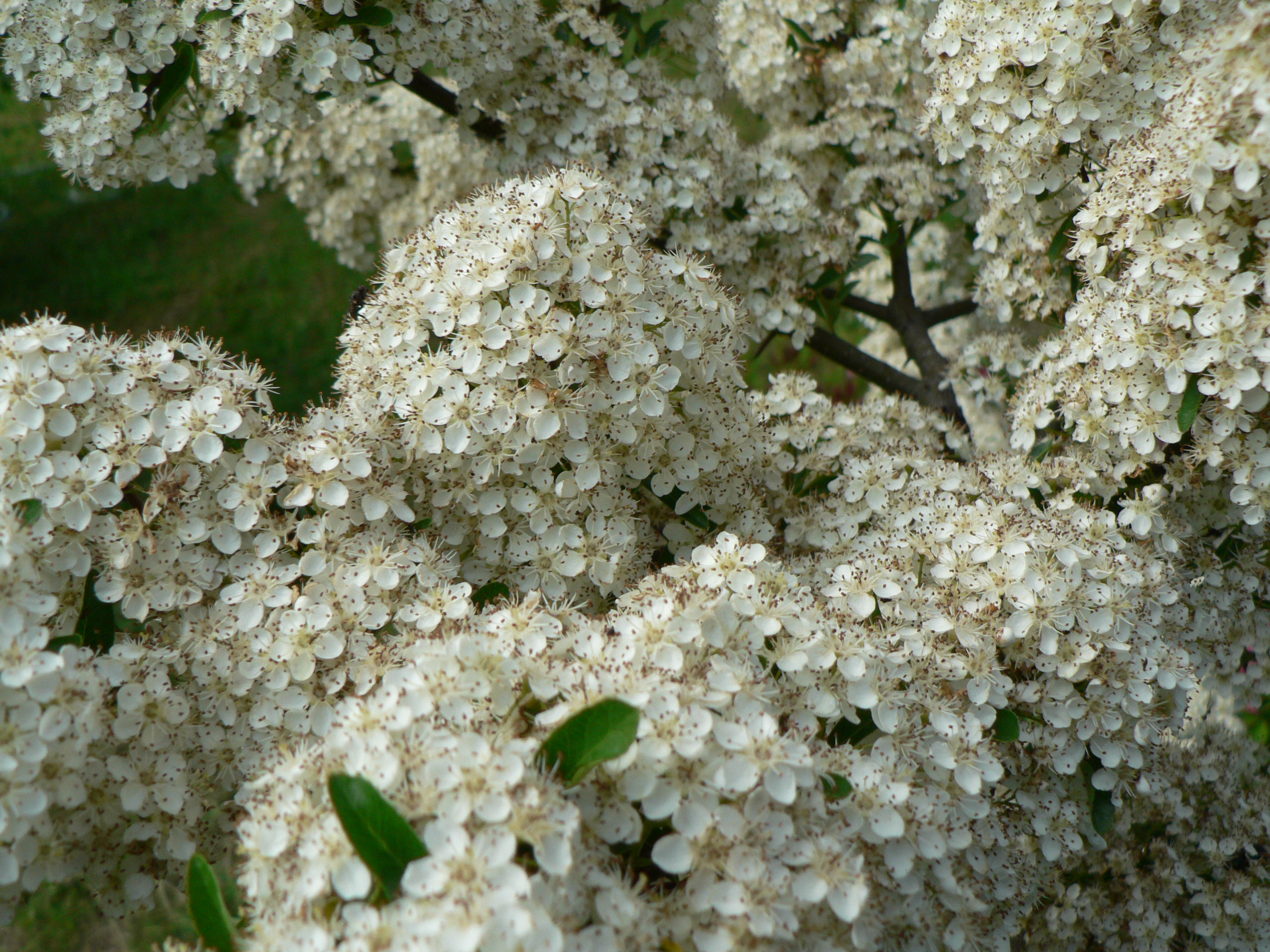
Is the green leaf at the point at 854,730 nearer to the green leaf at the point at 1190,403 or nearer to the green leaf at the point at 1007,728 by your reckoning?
the green leaf at the point at 1007,728

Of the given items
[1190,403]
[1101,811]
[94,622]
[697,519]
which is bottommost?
[94,622]

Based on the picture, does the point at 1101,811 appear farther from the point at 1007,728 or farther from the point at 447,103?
the point at 447,103

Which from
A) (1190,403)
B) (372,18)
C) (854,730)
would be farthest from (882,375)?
(372,18)

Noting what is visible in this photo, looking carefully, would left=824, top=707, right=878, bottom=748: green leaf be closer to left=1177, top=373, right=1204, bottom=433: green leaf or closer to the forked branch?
left=1177, top=373, right=1204, bottom=433: green leaf

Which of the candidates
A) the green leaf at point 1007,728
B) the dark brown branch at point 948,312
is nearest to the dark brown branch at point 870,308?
the dark brown branch at point 948,312

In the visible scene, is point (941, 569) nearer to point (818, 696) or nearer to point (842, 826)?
point (818, 696)

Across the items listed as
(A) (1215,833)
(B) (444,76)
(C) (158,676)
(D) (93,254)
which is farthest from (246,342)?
(A) (1215,833)
